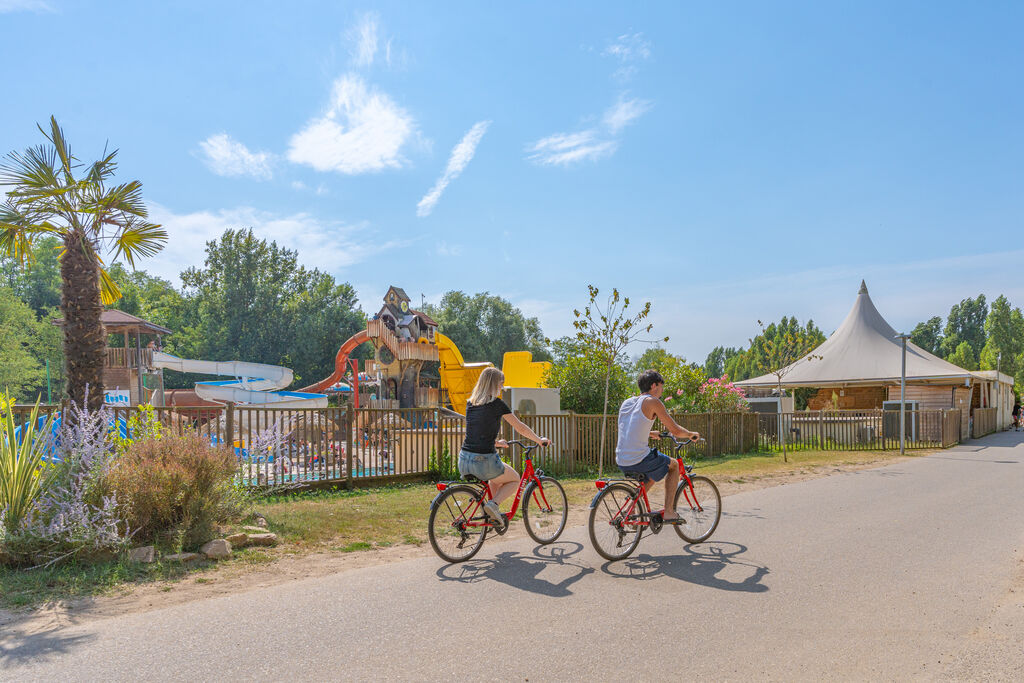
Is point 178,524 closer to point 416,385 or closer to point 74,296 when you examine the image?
point 74,296

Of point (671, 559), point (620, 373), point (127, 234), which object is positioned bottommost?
point (671, 559)

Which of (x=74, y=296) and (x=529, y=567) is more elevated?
(x=74, y=296)

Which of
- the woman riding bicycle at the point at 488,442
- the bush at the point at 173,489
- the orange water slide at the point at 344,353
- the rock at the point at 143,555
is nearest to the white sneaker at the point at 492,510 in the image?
the woman riding bicycle at the point at 488,442

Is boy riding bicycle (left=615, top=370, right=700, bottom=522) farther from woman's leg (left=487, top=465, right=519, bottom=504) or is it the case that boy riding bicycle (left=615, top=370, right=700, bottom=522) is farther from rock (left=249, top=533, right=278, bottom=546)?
rock (left=249, top=533, right=278, bottom=546)

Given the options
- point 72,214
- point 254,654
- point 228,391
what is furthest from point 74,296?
point 228,391

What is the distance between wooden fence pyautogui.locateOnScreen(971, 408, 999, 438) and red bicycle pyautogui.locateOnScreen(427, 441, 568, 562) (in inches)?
1221

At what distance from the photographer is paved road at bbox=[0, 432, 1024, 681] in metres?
4.05

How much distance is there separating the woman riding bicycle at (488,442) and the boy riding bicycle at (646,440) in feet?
2.71

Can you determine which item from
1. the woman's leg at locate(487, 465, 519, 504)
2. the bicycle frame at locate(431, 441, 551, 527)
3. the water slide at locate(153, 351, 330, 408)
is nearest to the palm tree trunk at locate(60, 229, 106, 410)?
the bicycle frame at locate(431, 441, 551, 527)

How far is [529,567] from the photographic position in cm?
638

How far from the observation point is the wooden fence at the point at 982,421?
3115 cm

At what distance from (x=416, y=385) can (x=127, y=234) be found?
30.2 m

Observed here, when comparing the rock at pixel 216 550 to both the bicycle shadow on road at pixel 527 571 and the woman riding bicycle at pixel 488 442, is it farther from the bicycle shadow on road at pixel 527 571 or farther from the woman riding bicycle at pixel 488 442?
the woman riding bicycle at pixel 488 442

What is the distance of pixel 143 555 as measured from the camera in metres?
6.53
